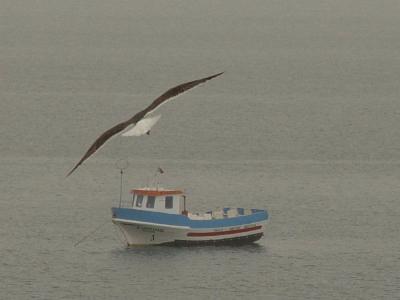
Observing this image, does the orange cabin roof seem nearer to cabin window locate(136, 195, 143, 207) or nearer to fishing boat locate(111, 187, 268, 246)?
fishing boat locate(111, 187, 268, 246)

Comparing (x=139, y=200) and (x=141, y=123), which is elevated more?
(x=141, y=123)

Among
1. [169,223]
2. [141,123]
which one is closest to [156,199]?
[169,223]

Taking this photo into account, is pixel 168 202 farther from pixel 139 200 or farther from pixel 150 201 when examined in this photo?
pixel 139 200

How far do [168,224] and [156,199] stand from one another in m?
1.94

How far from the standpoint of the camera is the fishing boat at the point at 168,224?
328ft

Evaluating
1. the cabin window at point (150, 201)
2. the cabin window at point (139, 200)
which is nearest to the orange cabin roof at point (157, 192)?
the cabin window at point (150, 201)

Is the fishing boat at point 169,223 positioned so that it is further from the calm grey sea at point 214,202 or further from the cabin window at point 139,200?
the calm grey sea at point 214,202

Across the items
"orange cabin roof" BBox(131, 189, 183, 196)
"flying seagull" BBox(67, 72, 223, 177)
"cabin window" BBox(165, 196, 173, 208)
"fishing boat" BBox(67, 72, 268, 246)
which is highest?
"flying seagull" BBox(67, 72, 223, 177)

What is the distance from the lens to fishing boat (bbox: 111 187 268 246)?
100 meters

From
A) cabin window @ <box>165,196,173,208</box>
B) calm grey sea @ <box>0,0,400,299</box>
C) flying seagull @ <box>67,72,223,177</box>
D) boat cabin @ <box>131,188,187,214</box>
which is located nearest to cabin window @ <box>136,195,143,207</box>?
boat cabin @ <box>131,188,187,214</box>

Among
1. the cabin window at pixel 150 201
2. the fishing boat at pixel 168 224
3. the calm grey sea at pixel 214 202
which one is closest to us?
the calm grey sea at pixel 214 202

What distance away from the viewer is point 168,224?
331 ft

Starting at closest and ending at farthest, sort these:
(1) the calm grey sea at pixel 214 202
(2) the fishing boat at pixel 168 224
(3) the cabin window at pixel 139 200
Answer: (1) the calm grey sea at pixel 214 202, (2) the fishing boat at pixel 168 224, (3) the cabin window at pixel 139 200

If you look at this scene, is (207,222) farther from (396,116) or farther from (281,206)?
(396,116)
